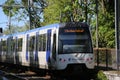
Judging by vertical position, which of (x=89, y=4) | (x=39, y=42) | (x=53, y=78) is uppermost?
(x=89, y=4)

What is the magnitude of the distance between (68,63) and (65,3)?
27328 mm

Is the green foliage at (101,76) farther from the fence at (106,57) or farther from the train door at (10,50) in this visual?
the train door at (10,50)

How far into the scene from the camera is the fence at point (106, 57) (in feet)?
83.7

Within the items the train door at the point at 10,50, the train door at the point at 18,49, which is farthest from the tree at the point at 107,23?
the train door at the point at 18,49

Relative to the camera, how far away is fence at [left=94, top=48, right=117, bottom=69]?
1004 inches

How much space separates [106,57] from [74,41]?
4315 millimetres

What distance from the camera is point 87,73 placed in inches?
952

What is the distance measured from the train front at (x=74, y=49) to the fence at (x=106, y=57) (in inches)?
82.6

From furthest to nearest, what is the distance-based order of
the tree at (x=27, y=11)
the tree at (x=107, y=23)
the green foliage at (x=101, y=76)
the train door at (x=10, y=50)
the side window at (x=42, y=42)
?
the tree at (x=27, y=11), the tree at (x=107, y=23), the train door at (x=10, y=50), the side window at (x=42, y=42), the green foliage at (x=101, y=76)

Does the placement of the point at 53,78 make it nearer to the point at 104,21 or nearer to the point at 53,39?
the point at 53,39

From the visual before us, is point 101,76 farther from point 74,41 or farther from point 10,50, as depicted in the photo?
point 10,50

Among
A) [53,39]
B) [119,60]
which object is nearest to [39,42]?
[53,39]

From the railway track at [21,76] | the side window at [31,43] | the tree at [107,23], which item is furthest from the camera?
the tree at [107,23]

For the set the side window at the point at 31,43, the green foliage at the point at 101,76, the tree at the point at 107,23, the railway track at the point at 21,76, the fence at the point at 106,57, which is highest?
the tree at the point at 107,23
